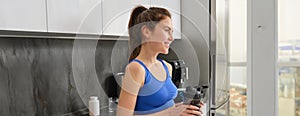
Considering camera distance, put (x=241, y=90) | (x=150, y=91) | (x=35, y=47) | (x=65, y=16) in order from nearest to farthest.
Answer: (x=150, y=91) → (x=65, y=16) → (x=35, y=47) → (x=241, y=90)

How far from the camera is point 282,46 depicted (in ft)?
5.00

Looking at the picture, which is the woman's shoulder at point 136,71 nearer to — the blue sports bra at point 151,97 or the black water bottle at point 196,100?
the blue sports bra at point 151,97

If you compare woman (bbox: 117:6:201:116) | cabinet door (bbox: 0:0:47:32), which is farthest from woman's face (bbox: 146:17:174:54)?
cabinet door (bbox: 0:0:47:32)

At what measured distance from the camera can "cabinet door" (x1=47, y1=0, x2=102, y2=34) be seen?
3.49ft

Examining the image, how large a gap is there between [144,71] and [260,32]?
1043mm

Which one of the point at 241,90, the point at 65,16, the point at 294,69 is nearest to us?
the point at 65,16

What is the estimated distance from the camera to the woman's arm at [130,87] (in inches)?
27.8

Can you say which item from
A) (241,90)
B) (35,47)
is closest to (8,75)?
(35,47)

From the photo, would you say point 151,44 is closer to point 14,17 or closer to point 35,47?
point 14,17

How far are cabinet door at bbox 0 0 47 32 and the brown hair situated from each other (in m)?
0.40

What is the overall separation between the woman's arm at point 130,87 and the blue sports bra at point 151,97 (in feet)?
0.04

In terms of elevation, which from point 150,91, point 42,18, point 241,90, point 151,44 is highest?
point 42,18

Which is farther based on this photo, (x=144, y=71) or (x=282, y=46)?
(x=282, y=46)

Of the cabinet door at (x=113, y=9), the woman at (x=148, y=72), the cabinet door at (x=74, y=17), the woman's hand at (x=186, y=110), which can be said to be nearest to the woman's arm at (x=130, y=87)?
the woman at (x=148, y=72)
